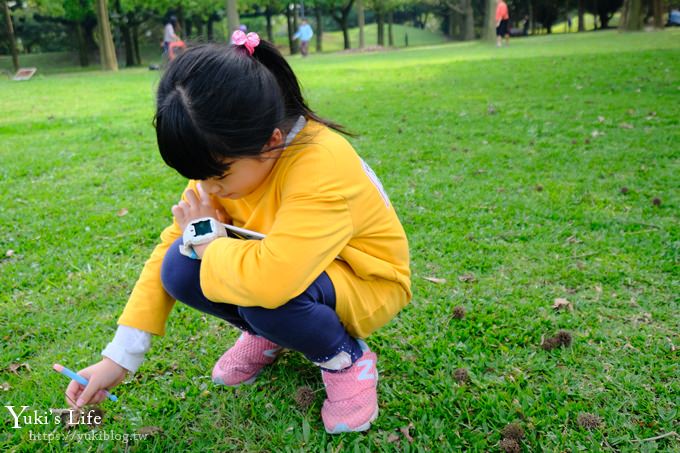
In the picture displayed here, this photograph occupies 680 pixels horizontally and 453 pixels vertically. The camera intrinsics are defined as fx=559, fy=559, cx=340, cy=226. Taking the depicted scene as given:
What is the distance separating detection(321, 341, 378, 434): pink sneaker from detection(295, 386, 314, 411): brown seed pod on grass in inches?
2.8

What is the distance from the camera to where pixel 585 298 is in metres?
2.35

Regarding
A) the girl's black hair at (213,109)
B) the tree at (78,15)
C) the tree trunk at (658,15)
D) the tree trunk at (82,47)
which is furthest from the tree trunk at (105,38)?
the girl's black hair at (213,109)

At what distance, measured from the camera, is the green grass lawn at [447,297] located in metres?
1.68

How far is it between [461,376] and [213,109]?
3.90ft

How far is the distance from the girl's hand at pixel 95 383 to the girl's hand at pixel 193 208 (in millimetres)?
444

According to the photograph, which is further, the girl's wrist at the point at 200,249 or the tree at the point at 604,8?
the tree at the point at 604,8

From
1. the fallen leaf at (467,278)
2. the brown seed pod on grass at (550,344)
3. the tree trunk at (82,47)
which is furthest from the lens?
the tree trunk at (82,47)

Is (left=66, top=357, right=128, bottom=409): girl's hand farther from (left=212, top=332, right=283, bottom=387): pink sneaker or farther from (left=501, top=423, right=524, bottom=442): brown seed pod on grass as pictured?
(left=501, top=423, right=524, bottom=442): brown seed pod on grass

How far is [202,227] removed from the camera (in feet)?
5.12

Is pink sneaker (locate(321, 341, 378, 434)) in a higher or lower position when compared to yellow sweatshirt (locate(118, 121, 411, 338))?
lower

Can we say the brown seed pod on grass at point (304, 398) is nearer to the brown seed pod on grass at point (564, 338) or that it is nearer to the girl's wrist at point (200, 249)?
the girl's wrist at point (200, 249)

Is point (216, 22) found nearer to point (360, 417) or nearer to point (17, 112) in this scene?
point (17, 112)

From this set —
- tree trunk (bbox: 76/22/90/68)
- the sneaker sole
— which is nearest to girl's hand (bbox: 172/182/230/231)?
the sneaker sole

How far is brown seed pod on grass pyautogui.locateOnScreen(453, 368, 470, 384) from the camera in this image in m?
1.87
